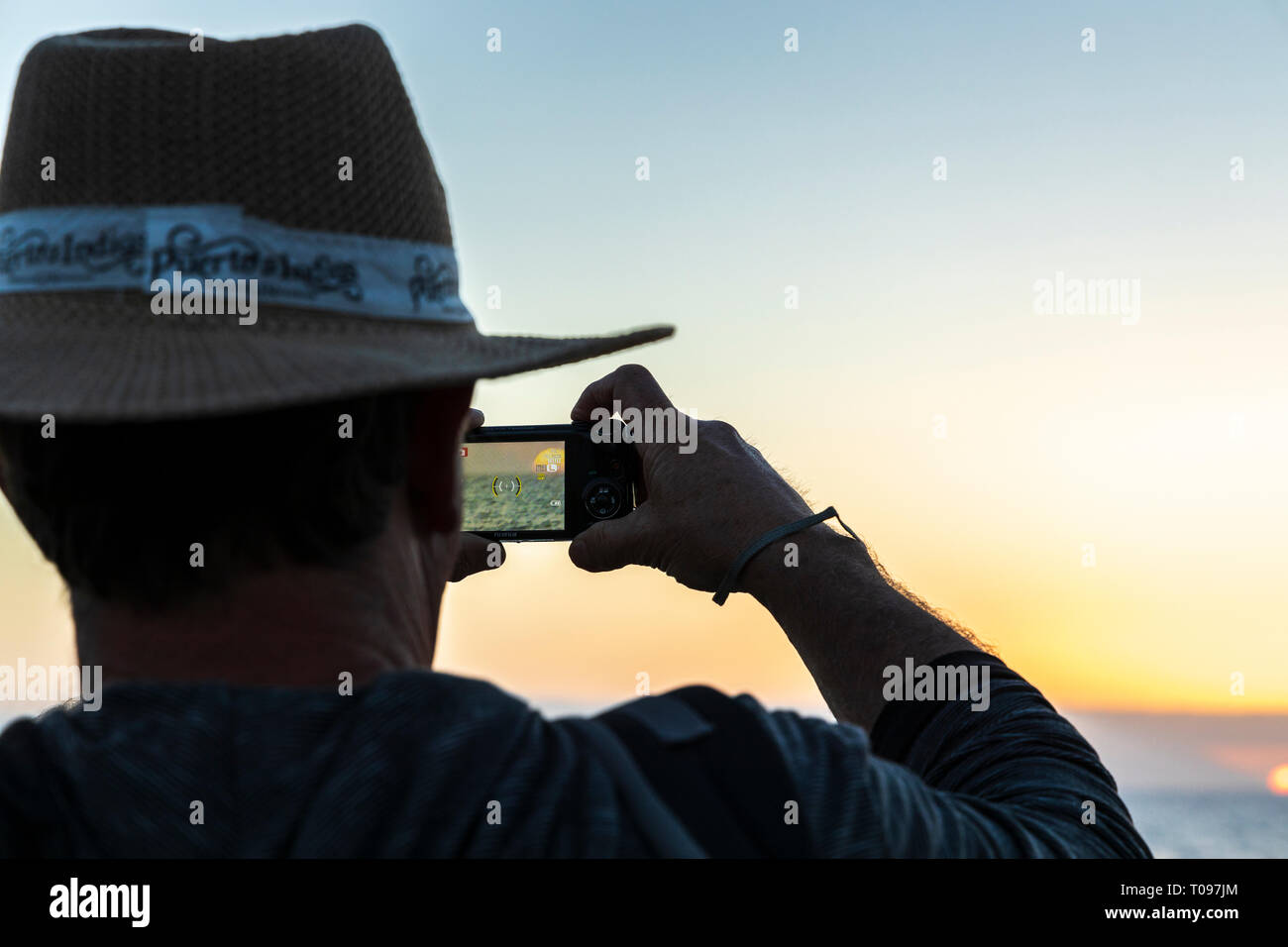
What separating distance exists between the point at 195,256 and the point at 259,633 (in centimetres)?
53

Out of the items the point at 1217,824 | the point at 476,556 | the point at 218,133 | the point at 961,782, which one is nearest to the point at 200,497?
the point at 218,133

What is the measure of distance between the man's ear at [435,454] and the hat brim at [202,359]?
0.17 ft

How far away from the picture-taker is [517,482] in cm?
304

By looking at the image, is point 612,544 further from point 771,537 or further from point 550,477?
point 771,537

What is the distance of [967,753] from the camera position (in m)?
2.13

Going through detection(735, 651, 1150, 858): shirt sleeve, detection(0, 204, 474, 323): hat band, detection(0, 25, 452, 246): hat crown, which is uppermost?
detection(0, 25, 452, 246): hat crown

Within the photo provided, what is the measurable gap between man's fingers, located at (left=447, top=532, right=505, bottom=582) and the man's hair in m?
1.15

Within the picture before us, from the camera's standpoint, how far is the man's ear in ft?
5.34

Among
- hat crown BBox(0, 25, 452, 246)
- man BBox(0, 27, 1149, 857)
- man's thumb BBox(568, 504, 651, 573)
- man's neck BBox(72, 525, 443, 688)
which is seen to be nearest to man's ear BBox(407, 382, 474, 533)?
man BBox(0, 27, 1149, 857)

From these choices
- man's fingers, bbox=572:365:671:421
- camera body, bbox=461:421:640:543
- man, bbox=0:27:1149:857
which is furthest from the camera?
camera body, bbox=461:421:640:543

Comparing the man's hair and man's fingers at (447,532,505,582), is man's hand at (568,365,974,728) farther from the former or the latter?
the man's hair

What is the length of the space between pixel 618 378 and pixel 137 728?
1.69m
